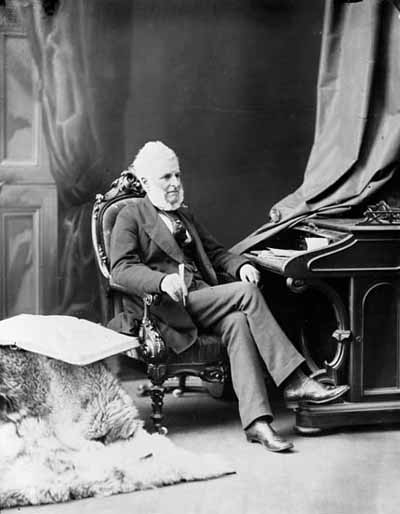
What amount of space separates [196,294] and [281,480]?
0.95 m

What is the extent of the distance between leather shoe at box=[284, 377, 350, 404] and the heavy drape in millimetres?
855

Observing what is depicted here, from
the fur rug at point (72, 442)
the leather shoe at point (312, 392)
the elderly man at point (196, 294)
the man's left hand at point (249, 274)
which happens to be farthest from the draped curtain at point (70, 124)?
the leather shoe at point (312, 392)

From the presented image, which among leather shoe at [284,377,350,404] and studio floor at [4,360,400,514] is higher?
leather shoe at [284,377,350,404]

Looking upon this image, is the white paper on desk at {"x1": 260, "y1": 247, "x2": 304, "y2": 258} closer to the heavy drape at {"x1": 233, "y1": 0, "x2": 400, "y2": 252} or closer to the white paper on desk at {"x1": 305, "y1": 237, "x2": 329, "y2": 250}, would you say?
the white paper on desk at {"x1": 305, "y1": 237, "x2": 329, "y2": 250}

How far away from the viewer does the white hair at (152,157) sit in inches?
149

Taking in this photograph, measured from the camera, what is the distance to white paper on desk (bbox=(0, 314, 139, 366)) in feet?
10.2

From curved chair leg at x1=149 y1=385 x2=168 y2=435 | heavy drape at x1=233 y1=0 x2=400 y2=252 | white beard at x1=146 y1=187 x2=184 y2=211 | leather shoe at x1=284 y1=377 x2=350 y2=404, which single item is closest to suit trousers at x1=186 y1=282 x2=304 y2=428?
leather shoe at x1=284 y1=377 x2=350 y2=404

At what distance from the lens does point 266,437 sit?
3.32 metres

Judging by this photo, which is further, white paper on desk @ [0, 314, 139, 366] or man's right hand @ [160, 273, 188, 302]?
man's right hand @ [160, 273, 188, 302]

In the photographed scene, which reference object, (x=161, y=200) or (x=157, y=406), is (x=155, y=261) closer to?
(x=161, y=200)

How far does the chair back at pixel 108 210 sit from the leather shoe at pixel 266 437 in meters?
0.95

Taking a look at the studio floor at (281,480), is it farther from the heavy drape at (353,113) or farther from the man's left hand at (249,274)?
the heavy drape at (353,113)

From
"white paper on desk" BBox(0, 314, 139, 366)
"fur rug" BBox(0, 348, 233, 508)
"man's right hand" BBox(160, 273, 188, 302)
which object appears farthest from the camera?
"man's right hand" BBox(160, 273, 188, 302)

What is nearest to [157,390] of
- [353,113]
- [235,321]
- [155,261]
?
[235,321]
